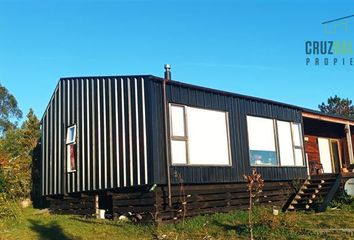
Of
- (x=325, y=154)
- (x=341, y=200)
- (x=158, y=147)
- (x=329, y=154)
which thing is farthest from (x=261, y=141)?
(x=329, y=154)

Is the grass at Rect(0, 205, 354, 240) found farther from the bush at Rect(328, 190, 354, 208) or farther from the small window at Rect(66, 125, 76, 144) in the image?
the small window at Rect(66, 125, 76, 144)

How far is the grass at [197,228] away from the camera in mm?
11586

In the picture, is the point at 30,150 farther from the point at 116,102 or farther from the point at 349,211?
the point at 349,211

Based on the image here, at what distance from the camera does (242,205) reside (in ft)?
52.7

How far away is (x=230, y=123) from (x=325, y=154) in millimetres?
11819

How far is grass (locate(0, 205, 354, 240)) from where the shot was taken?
11586 mm

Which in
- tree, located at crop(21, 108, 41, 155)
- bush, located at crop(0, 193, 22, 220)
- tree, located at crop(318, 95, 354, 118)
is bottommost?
bush, located at crop(0, 193, 22, 220)

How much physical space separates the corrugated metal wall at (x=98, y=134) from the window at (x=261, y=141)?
4.87m

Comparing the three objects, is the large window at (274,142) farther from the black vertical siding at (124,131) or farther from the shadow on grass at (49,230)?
the shadow on grass at (49,230)

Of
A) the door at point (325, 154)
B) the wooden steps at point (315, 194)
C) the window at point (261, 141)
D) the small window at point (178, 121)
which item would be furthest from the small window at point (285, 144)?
the door at point (325, 154)

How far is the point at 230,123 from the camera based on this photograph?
1623 cm

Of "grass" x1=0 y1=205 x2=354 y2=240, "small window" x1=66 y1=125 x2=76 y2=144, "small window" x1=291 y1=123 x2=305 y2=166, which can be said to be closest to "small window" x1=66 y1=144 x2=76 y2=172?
"small window" x1=66 y1=125 x2=76 y2=144

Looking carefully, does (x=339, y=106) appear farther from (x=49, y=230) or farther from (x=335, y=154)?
(x=49, y=230)

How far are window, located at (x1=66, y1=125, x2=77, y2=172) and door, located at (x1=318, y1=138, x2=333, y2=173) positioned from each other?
14.4 m
